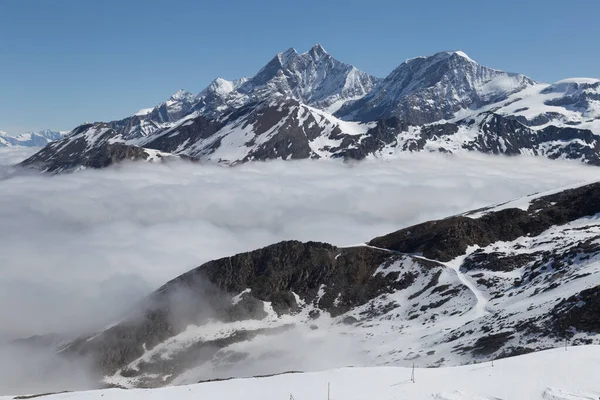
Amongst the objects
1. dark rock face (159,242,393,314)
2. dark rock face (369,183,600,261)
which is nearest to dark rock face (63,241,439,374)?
dark rock face (159,242,393,314)

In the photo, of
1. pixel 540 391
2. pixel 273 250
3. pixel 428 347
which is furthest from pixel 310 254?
pixel 540 391

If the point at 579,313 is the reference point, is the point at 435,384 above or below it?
above

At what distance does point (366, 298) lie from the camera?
138 metres

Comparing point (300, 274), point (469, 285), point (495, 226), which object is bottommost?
point (469, 285)

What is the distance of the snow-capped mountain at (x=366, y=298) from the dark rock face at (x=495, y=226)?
46 centimetres

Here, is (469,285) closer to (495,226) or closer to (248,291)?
(495,226)

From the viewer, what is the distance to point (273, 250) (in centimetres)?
16250

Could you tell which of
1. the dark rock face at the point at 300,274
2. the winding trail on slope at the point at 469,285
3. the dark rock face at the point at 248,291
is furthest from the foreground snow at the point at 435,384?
the dark rock face at the point at 300,274

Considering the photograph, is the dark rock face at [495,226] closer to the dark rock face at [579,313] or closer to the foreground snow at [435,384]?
the dark rock face at [579,313]

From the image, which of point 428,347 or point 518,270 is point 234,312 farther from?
point 518,270

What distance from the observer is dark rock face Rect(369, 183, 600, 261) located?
476 feet

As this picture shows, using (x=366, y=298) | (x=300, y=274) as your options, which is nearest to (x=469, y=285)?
(x=366, y=298)

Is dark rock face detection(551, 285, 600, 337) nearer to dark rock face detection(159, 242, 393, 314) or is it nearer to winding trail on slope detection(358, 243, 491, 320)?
winding trail on slope detection(358, 243, 491, 320)

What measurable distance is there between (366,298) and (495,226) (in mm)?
51520
